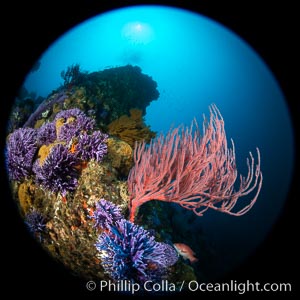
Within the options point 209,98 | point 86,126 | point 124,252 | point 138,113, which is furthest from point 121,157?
Result: point 209,98

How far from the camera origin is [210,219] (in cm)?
2380

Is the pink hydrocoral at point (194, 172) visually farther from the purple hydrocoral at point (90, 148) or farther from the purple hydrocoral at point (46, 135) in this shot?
the purple hydrocoral at point (46, 135)

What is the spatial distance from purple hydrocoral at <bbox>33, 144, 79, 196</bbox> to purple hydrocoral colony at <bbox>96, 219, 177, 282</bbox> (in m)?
0.99

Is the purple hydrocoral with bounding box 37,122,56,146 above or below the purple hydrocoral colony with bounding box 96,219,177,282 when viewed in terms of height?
above

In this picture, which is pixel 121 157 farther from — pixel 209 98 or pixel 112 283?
pixel 209 98

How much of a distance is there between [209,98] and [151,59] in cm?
1955

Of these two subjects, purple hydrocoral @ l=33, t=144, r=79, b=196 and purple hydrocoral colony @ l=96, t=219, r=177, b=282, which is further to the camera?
purple hydrocoral @ l=33, t=144, r=79, b=196

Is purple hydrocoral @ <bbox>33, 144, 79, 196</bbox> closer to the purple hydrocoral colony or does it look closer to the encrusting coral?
the purple hydrocoral colony

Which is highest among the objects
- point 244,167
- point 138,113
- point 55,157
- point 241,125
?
point 241,125

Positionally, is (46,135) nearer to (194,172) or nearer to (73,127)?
(73,127)

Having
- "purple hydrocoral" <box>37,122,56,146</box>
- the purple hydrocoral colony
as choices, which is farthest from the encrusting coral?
the purple hydrocoral colony

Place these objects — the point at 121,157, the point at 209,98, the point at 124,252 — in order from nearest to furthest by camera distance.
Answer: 1. the point at 124,252
2. the point at 121,157
3. the point at 209,98

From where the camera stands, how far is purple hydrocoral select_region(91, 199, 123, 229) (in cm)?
298

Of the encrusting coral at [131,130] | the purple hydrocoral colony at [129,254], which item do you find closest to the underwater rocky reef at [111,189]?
the purple hydrocoral colony at [129,254]
